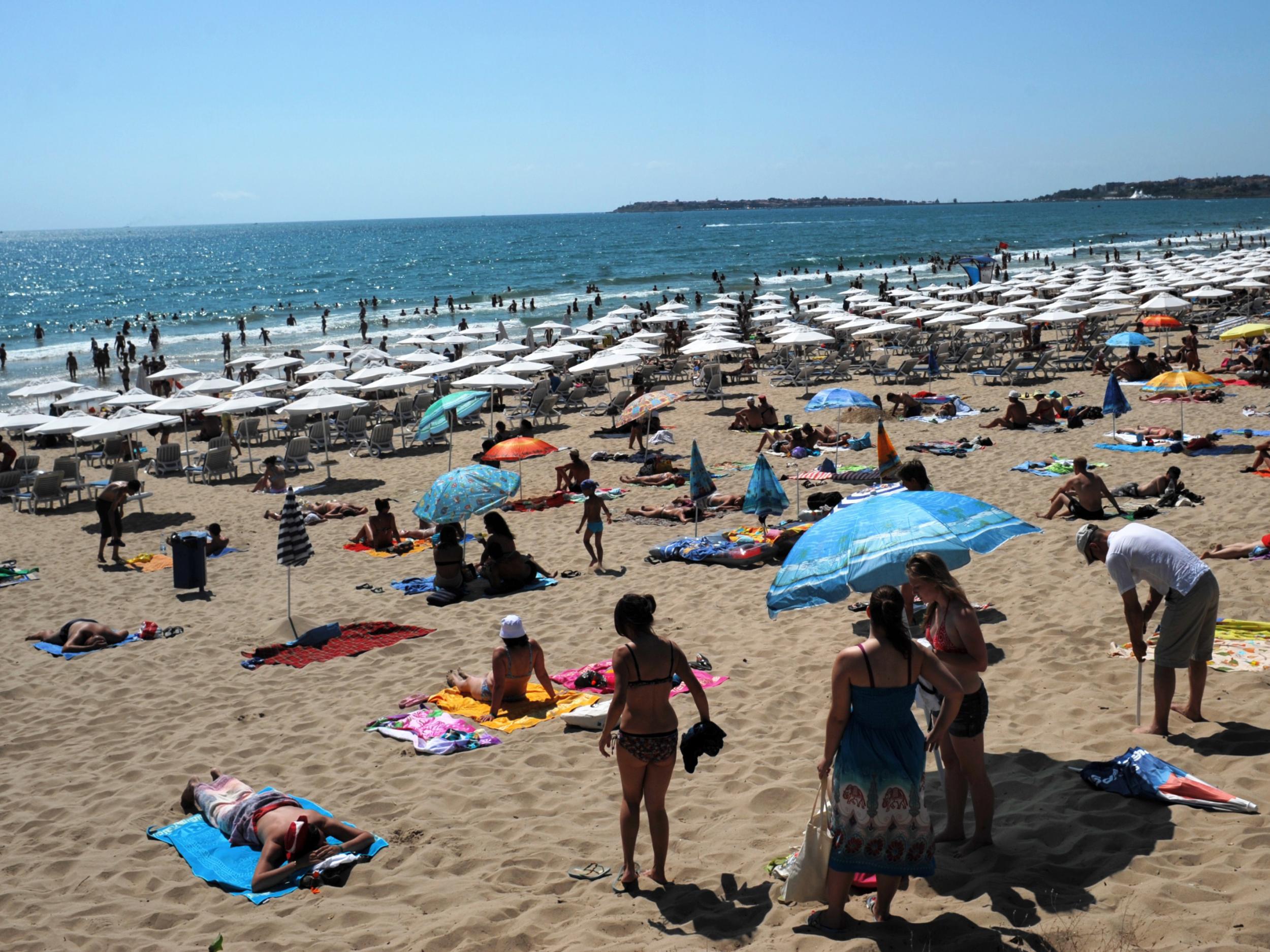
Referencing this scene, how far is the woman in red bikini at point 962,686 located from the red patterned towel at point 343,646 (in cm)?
537

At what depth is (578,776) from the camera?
19.2ft

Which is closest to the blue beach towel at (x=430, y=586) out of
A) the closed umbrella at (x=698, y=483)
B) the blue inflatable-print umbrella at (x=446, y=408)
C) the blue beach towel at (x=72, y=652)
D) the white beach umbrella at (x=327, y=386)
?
the closed umbrella at (x=698, y=483)

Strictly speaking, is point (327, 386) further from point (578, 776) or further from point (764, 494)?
point (578, 776)

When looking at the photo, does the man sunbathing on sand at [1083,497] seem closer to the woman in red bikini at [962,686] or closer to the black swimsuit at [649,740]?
the woman in red bikini at [962,686]

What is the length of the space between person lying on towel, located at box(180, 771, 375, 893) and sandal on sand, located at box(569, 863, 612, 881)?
45.1 inches

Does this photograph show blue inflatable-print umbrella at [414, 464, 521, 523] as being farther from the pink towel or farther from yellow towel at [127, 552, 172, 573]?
yellow towel at [127, 552, 172, 573]

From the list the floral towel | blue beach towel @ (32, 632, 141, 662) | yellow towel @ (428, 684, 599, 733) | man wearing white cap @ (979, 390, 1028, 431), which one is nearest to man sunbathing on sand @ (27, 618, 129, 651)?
blue beach towel @ (32, 632, 141, 662)

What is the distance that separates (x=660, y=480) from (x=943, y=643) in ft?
34.6

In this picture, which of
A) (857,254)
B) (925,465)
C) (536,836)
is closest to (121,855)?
(536,836)

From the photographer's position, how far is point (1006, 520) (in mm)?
5133

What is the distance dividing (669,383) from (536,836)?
21301 millimetres

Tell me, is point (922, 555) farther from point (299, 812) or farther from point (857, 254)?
point (857, 254)

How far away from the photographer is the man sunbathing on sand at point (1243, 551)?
8.38 metres

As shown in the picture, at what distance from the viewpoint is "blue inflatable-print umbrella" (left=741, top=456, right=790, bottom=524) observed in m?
10.6
